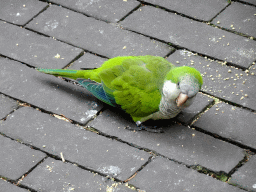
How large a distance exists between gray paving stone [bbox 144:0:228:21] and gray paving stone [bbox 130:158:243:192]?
1824 mm

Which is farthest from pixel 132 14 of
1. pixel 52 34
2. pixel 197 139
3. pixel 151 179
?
pixel 151 179

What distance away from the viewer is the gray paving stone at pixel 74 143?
302 cm

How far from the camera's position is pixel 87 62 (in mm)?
3820

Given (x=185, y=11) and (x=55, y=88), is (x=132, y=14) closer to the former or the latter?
(x=185, y=11)

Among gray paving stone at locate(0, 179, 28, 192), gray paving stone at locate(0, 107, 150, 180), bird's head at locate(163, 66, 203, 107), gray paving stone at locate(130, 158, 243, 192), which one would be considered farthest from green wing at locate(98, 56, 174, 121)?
gray paving stone at locate(0, 179, 28, 192)

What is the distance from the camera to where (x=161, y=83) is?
309cm

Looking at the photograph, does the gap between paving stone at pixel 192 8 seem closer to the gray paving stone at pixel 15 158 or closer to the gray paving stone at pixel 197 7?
the gray paving stone at pixel 197 7

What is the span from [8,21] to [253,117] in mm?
2559

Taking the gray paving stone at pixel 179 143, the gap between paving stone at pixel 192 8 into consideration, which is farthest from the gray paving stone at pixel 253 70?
the gray paving stone at pixel 179 143

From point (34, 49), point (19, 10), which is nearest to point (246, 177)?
point (34, 49)

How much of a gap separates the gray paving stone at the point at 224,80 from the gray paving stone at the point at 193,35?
0.10 m

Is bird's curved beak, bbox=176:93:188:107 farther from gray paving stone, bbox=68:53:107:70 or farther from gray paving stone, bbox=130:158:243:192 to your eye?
gray paving stone, bbox=68:53:107:70

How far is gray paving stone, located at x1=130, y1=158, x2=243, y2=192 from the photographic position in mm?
2857

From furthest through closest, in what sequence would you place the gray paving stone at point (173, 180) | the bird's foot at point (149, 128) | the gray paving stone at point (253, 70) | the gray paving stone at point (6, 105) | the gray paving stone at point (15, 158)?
the gray paving stone at point (253, 70)
the gray paving stone at point (6, 105)
the bird's foot at point (149, 128)
the gray paving stone at point (15, 158)
the gray paving stone at point (173, 180)
